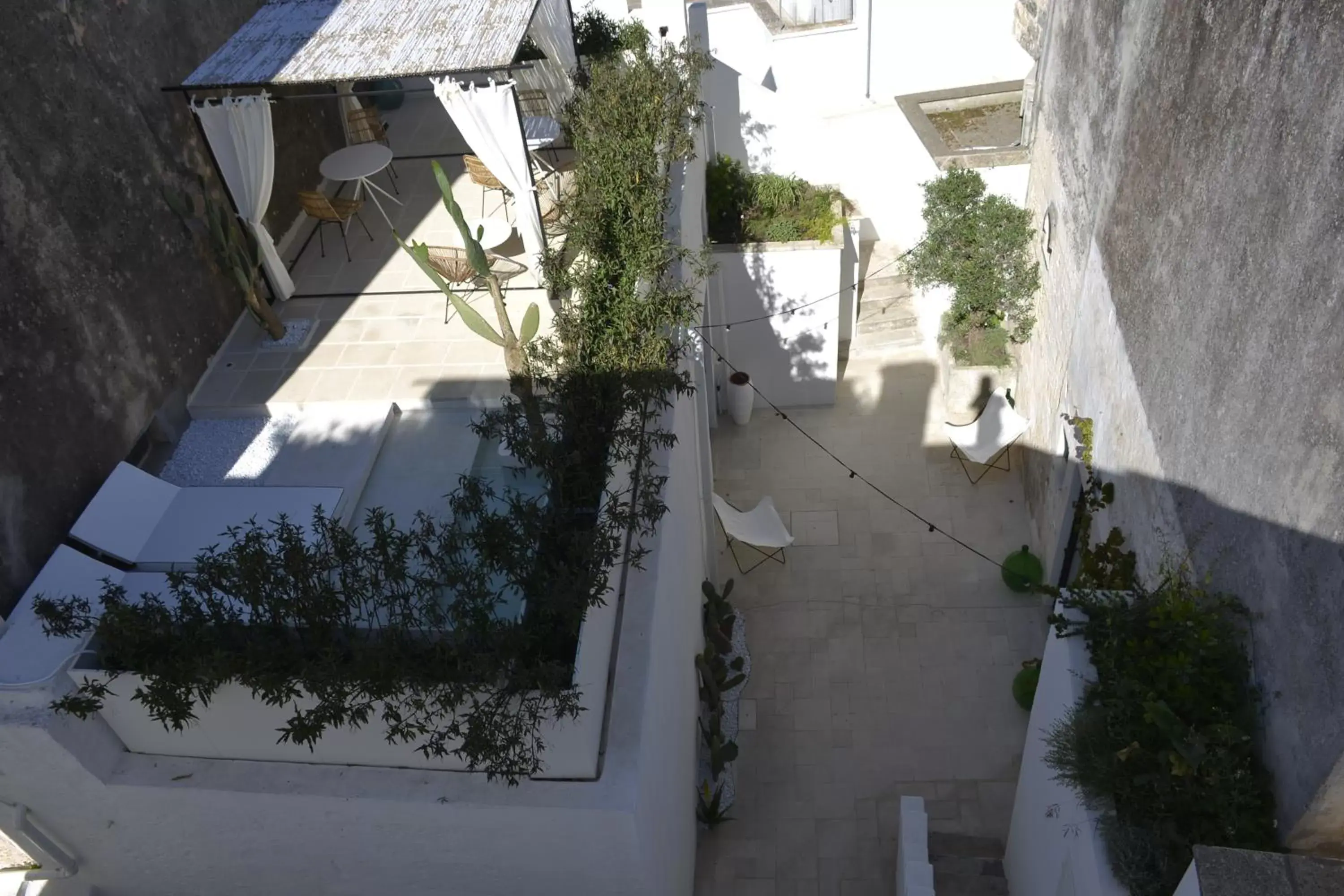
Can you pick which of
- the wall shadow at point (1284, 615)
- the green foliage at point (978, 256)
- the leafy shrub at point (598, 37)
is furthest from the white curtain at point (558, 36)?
the wall shadow at point (1284, 615)

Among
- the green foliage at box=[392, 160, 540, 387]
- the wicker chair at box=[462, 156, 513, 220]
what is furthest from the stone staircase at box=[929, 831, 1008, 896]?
the wicker chair at box=[462, 156, 513, 220]

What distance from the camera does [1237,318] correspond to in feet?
19.3

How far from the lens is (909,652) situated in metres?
11.0

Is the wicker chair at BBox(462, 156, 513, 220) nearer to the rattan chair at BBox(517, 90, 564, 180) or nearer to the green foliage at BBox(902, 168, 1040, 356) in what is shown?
the rattan chair at BBox(517, 90, 564, 180)

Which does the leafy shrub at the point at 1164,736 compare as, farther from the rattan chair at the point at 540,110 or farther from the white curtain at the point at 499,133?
the rattan chair at the point at 540,110

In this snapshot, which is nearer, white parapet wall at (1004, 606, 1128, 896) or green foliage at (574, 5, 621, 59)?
white parapet wall at (1004, 606, 1128, 896)

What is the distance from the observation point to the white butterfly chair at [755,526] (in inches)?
445

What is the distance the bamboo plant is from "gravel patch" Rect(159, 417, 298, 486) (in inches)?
39.2

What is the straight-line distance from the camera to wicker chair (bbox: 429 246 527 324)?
8781 millimetres

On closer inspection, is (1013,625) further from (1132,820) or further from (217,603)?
(217,603)

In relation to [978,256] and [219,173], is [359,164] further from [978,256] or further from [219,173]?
[978,256]

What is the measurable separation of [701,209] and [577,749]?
8.02 metres

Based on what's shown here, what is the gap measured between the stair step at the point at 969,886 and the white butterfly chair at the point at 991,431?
502cm

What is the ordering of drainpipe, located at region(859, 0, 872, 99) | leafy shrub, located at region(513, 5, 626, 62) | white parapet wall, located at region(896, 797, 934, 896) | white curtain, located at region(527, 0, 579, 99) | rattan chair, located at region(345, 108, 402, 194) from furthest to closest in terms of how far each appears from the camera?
drainpipe, located at region(859, 0, 872, 99) → leafy shrub, located at region(513, 5, 626, 62) → rattan chair, located at region(345, 108, 402, 194) → white curtain, located at region(527, 0, 579, 99) → white parapet wall, located at region(896, 797, 934, 896)
